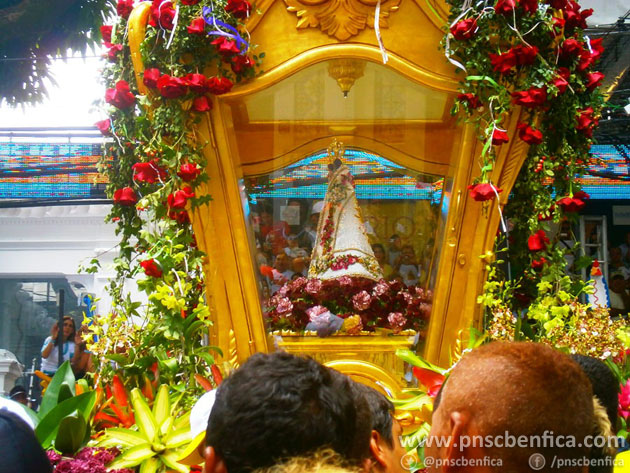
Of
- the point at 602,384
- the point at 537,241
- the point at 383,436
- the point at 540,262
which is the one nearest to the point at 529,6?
the point at 537,241

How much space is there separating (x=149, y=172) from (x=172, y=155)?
0.13 meters

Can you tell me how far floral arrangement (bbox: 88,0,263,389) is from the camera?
11.9ft

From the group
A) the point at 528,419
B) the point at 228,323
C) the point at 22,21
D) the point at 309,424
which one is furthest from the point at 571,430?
the point at 22,21

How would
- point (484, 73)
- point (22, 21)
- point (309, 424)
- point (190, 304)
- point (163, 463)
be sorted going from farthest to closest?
point (22, 21), point (190, 304), point (484, 73), point (163, 463), point (309, 424)

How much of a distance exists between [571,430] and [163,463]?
1476 mm

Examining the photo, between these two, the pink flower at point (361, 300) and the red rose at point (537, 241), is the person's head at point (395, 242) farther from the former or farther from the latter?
the red rose at point (537, 241)

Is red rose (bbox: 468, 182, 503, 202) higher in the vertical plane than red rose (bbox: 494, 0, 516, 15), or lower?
lower

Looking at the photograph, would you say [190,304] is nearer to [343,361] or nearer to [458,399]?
[343,361]

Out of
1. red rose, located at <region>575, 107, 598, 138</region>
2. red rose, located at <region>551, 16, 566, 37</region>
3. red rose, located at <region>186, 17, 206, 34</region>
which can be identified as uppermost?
red rose, located at <region>186, 17, 206, 34</region>

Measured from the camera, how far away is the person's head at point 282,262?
13.2ft

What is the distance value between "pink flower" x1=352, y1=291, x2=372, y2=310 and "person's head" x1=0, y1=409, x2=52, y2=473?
2.36m

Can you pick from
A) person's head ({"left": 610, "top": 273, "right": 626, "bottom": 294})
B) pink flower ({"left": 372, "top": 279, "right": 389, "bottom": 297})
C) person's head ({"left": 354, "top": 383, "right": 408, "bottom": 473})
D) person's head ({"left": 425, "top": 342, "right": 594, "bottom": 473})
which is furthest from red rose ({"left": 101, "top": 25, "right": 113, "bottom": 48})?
person's head ({"left": 610, "top": 273, "right": 626, "bottom": 294})

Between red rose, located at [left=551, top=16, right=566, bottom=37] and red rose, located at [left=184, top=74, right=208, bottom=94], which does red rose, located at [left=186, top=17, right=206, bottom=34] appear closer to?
red rose, located at [left=184, top=74, right=208, bottom=94]

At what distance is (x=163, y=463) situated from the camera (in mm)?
2629
